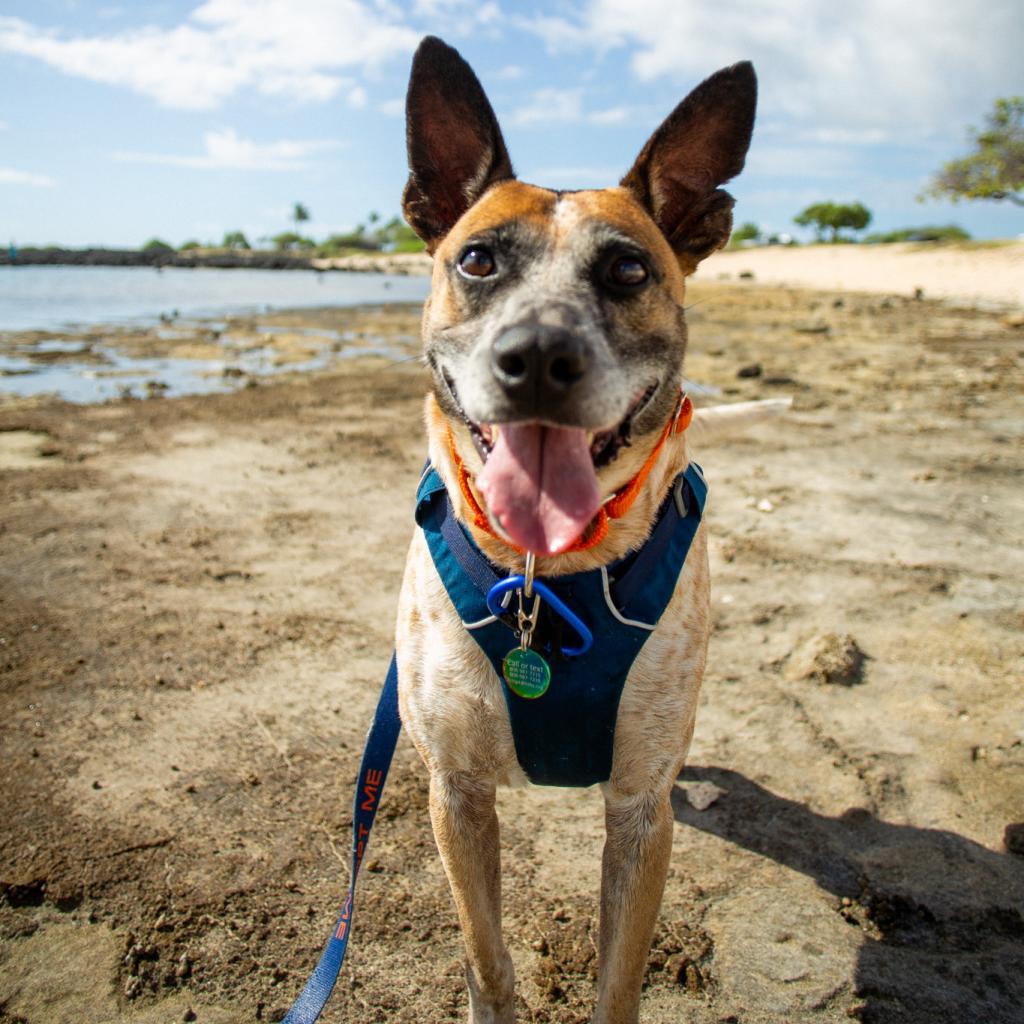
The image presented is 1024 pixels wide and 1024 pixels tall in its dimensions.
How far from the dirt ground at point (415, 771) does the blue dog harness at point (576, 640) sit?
3.01 ft

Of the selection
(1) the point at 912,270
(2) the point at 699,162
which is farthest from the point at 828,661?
(1) the point at 912,270

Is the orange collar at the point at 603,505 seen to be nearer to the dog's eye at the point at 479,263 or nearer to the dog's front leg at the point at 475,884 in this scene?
the dog's eye at the point at 479,263

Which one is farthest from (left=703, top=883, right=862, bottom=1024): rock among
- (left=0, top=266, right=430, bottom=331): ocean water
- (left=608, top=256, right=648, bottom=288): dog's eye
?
(left=0, top=266, right=430, bottom=331): ocean water

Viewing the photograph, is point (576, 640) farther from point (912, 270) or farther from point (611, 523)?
point (912, 270)

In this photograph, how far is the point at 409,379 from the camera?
39.3ft

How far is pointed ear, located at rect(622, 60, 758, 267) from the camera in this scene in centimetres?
247

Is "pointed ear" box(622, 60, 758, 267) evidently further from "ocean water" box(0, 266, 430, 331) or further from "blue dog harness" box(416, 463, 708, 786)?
"ocean water" box(0, 266, 430, 331)

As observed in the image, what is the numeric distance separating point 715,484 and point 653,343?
4757mm

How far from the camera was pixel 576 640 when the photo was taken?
7.10 ft

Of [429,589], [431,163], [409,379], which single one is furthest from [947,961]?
[409,379]

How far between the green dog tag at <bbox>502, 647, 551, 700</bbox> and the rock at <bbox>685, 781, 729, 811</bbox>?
1.56 meters

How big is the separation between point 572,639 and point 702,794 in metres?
1.58

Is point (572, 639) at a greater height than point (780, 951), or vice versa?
point (572, 639)

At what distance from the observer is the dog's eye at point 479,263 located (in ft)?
7.70
